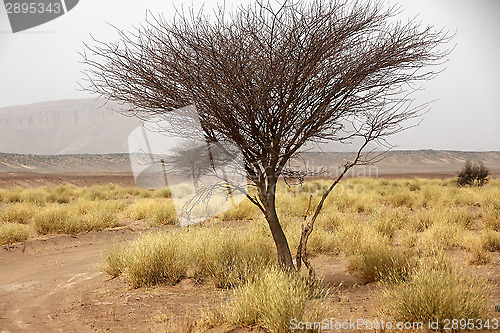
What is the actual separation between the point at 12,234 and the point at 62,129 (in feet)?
389

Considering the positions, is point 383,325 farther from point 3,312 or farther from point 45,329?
point 3,312

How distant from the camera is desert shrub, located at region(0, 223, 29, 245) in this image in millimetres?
12734

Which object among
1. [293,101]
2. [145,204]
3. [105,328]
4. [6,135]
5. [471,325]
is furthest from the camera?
[6,135]

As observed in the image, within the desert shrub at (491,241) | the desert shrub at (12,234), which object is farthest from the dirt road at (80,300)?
the desert shrub at (491,241)

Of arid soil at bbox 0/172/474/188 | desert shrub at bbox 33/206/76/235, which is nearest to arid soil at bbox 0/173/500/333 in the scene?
desert shrub at bbox 33/206/76/235

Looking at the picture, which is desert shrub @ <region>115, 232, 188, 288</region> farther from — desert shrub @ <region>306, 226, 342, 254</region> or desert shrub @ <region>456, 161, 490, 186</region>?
desert shrub @ <region>456, 161, 490, 186</region>

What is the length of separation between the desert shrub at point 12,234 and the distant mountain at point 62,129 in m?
74.9

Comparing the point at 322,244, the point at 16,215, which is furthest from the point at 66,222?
the point at 322,244

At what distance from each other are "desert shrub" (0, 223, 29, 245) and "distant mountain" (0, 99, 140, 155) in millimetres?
74934

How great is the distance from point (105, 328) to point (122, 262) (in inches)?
103

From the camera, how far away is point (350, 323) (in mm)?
4895

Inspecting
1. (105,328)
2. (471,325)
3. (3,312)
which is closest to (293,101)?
(471,325)

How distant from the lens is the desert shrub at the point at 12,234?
12.7 metres

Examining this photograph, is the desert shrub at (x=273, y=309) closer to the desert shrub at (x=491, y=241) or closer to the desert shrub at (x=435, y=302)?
the desert shrub at (x=435, y=302)
